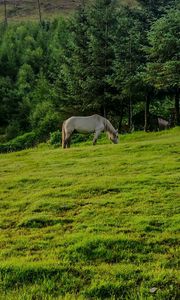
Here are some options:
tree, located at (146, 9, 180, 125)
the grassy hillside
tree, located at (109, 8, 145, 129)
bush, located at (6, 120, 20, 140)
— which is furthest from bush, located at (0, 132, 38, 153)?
the grassy hillside

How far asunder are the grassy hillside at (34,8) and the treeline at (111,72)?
8385cm

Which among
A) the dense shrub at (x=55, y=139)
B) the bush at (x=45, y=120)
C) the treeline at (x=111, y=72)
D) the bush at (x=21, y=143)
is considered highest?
the treeline at (x=111, y=72)

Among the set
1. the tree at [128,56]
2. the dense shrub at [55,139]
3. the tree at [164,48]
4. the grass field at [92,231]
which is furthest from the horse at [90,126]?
the dense shrub at [55,139]

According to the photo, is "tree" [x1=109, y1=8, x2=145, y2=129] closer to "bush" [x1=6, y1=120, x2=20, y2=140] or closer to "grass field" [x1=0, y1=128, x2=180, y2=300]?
"bush" [x1=6, y1=120, x2=20, y2=140]

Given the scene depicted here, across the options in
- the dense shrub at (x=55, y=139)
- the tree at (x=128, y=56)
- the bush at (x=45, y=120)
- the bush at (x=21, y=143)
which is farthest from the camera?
the bush at (x=45, y=120)

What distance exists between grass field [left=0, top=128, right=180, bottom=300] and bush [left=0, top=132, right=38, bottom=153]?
2563 cm

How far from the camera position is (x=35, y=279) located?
8.47 m

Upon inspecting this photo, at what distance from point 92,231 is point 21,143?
35919 mm

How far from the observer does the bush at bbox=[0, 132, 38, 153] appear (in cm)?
4346

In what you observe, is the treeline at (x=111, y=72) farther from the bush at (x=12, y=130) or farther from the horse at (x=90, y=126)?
the horse at (x=90, y=126)

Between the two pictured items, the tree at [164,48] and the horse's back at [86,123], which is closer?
the horse's back at [86,123]

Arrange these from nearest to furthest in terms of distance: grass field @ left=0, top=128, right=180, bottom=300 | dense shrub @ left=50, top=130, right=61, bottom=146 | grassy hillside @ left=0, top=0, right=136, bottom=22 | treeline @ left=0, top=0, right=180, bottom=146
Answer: grass field @ left=0, top=128, right=180, bottom=300 < treeline @ left=0, top=0, right=180, bottom=146 < dense shrub @ left=50, top=130, right=61, bottom=146 < grassy hillside @ left=0, top=0, right=136, bottom=22

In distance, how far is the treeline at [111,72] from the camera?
33906mm

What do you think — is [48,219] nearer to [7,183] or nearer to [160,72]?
[7,183]
